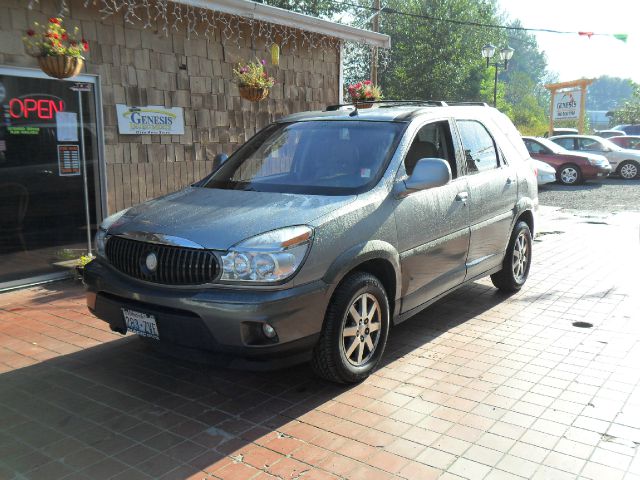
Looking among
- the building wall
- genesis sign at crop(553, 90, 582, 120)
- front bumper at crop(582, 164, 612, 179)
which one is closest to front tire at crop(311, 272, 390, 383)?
the building wall

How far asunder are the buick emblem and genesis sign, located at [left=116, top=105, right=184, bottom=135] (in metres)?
4.31

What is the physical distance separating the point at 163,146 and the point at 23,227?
7.23 ft

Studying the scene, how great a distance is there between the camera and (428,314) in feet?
19.5

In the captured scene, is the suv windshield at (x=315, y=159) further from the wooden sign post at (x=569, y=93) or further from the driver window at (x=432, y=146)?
the wooden sign post at (x=569, y=93)

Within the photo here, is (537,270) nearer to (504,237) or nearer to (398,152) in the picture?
(504,237)

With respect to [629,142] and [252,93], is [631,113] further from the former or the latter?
[252,93]

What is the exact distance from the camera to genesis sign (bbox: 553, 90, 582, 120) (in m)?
28.6

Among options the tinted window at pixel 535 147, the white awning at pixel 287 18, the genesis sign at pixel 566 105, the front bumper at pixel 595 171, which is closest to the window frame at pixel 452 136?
the white awning at pixel 287 18

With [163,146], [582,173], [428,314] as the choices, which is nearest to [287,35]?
[163,146]

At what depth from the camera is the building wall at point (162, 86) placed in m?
7.11

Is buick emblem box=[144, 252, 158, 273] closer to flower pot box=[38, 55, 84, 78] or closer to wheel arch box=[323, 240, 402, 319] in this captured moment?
wheel arch box=[323, 240, 402, 319]

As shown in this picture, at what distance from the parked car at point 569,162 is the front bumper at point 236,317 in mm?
17152

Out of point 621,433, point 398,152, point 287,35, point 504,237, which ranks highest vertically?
point 287,35

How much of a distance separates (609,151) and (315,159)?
18924mm
